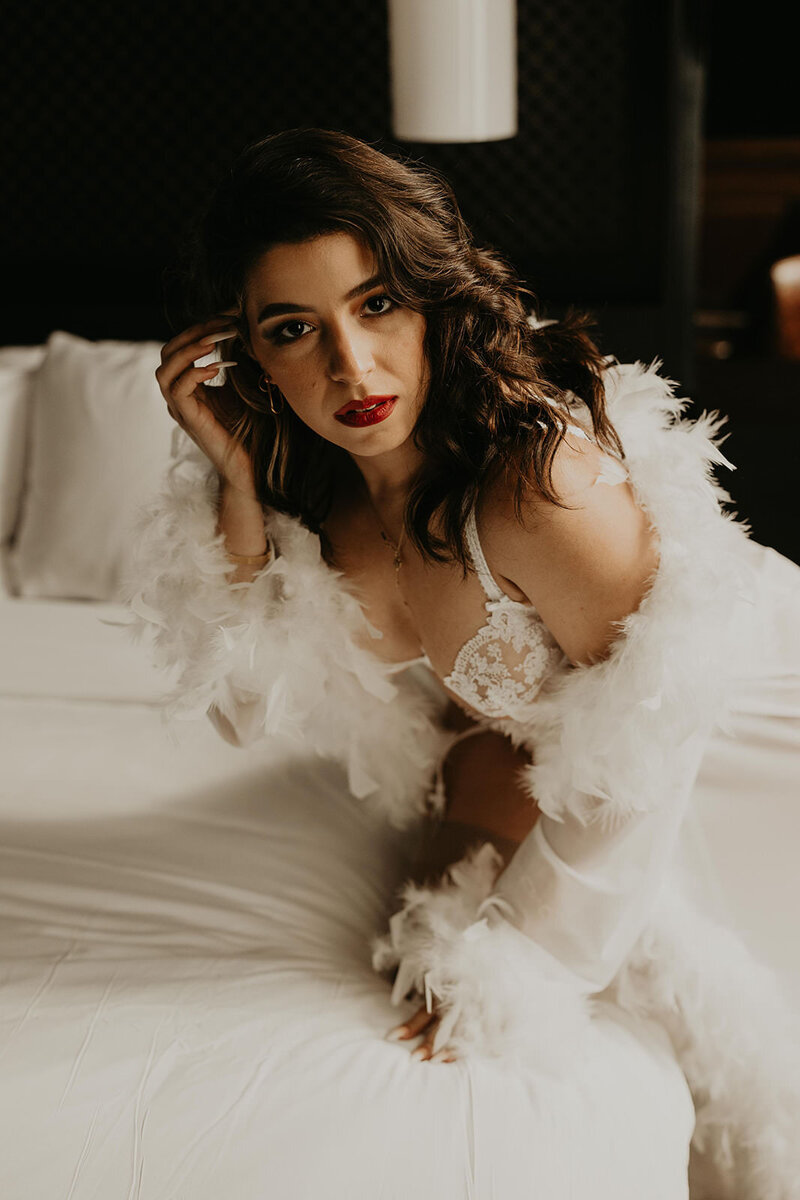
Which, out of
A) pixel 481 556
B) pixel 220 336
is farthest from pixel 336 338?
pixel 481 556

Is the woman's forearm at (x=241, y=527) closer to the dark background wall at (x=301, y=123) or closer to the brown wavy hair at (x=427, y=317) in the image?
the brown wavy hair at (x=427, y=317)

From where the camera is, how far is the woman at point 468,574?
981 millimetres

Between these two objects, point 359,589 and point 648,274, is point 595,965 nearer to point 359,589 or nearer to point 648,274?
point 359,589

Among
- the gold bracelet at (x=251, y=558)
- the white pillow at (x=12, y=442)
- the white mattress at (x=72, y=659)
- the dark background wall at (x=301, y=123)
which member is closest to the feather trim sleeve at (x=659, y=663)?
the gold bracelet at (x=251, y=558)

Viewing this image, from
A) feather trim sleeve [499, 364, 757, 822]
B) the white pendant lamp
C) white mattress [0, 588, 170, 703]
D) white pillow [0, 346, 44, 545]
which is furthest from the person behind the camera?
white pillow [0, 346, 44, 545]

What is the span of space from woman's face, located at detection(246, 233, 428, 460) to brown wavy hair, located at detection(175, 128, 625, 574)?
2 cm

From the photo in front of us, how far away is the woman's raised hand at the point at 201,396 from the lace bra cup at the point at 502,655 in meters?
0.28

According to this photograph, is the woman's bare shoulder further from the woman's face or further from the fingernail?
the fingernail

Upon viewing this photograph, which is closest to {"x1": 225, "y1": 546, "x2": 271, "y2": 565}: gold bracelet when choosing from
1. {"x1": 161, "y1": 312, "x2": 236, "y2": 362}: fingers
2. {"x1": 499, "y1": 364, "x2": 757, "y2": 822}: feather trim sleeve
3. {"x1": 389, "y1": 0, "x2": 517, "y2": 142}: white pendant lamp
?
{"x1": 161, "y1": 312, "x2": 236, "y2": 362}: fingers

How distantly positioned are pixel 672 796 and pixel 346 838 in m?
0.45

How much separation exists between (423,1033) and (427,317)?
697mm

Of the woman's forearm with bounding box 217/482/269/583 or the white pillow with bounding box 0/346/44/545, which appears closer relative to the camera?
the woman's forearm with bounding box 217/482/269/583

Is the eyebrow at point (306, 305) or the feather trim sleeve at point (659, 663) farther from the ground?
the eyebrow at point (306, 305)

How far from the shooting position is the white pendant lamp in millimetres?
1825
